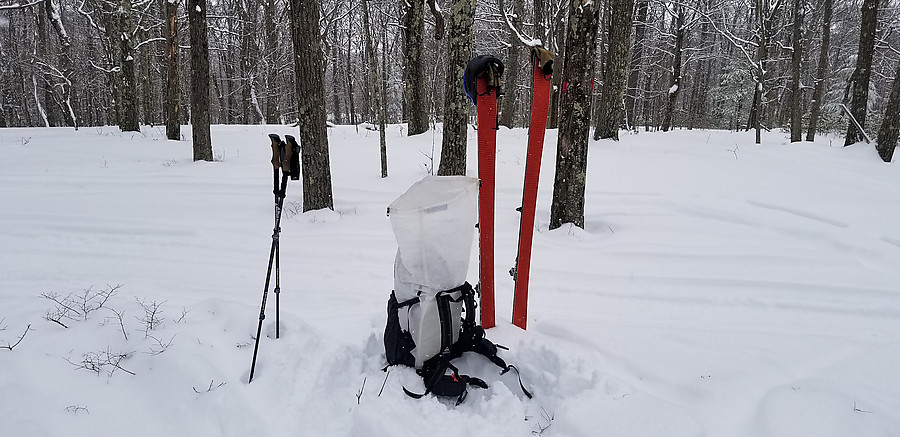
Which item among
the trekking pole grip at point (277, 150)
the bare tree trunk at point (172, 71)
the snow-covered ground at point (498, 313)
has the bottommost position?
the snow-covered ground at point (498, 313)

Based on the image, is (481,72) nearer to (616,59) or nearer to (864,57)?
(616,59)

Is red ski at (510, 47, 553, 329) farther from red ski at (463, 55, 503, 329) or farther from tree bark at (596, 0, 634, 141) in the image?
tree bark at (596, 0, 634, 141)

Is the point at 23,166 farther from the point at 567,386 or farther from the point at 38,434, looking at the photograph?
the point at 567,386

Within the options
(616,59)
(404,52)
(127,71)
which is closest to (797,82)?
(616,59)

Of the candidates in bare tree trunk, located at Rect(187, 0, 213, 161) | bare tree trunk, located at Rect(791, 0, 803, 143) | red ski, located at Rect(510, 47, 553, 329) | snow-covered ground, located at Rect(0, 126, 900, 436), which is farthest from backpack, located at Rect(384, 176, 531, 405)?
bare tree trunk, located at Rect(791, 0, 803, 143)

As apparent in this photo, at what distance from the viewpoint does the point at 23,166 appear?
8359mm

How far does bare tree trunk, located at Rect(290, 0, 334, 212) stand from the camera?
18.0 feet

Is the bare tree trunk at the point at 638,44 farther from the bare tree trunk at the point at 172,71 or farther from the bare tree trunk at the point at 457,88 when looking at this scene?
the bare tree trunk at the point at 172,71

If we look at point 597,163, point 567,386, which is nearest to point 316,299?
point 567,386

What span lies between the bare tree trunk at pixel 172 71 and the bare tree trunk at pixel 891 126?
1538cm

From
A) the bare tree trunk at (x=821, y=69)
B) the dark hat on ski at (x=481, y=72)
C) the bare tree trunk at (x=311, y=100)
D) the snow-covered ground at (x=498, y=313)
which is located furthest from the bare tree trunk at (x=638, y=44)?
the dark hat on ski at (x=481, y=72)

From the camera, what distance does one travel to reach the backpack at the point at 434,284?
234 cm

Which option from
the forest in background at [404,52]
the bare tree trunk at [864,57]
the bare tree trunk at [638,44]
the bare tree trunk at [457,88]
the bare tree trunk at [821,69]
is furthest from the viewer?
the bare tree trunk at [638,44]

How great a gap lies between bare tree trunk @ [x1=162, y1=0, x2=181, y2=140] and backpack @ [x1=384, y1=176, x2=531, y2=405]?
1138 cm
